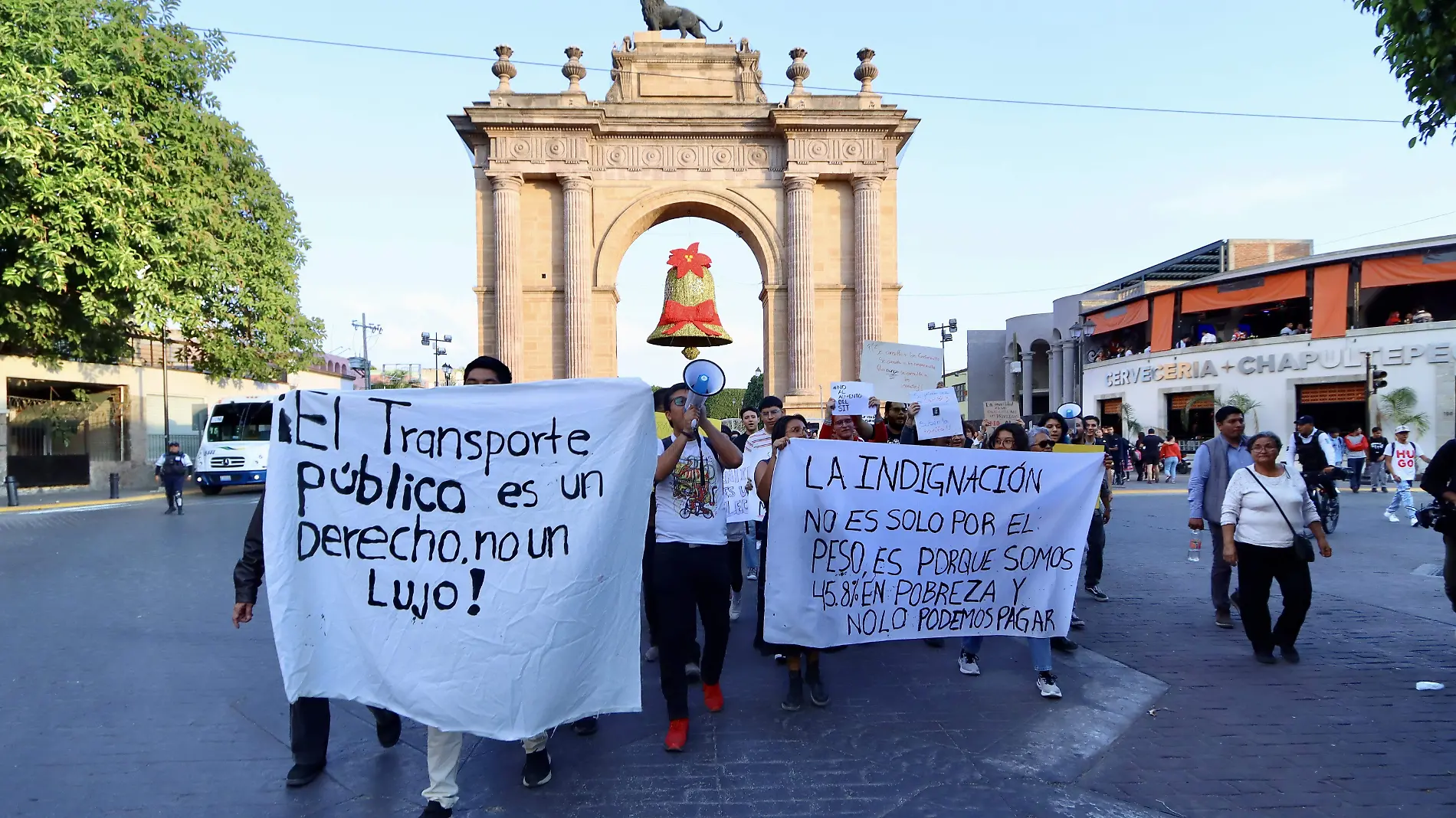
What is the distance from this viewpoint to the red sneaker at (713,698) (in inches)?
190

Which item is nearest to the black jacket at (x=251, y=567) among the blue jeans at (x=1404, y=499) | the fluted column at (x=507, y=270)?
the blue jeans at (x=1404, y=499)

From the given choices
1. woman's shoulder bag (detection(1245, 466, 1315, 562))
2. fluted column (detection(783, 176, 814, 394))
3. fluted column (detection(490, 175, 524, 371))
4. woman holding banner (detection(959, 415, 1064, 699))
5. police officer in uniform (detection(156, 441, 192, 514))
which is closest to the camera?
woman holding banner (detection(959, 415, 1064, 699))

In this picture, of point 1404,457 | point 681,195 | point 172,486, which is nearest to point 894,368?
point 1404,457

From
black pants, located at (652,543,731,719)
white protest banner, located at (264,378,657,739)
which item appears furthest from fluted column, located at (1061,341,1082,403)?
white protest banner, located at (264,378,657,739)

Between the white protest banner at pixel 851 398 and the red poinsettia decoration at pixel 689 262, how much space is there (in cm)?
1655

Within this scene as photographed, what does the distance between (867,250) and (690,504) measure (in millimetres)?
23072

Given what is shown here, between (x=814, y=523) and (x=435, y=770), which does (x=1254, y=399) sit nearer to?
(x=814, y=523)

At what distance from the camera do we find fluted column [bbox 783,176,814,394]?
2614 cm

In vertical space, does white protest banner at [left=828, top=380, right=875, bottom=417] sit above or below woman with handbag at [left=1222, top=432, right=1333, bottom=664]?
above

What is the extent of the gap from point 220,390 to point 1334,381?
4333 centimetres

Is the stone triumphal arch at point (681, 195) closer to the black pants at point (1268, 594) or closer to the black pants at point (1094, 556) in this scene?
the black pants at point (1094, 556)

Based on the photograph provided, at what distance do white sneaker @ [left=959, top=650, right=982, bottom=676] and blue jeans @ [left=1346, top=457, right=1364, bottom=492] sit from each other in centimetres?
1978

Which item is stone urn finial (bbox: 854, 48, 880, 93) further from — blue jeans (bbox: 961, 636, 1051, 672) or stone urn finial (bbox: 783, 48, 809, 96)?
blue jeans (bbox: 961, 636, 1051, 672)

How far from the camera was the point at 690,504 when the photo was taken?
14.8 ft
